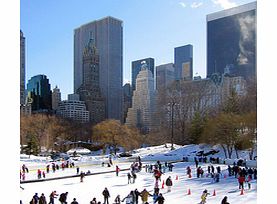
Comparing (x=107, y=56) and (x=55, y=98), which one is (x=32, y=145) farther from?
(x=107, y=56)

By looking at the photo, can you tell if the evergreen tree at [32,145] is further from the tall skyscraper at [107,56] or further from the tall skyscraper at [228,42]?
the tall skyscraper at [228,42]

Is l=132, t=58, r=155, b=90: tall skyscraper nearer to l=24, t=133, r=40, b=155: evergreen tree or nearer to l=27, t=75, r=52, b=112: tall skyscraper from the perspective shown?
l=27, t=75, r=52, b=112: tall skyscraper

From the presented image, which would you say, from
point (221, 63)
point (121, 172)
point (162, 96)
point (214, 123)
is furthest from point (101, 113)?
point (221, 63)

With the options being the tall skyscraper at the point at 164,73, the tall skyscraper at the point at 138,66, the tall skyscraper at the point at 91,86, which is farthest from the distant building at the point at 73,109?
the tall skyscraper at the point at 164,73

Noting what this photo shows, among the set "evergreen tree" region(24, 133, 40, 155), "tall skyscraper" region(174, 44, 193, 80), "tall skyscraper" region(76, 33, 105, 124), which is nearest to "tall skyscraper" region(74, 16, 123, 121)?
"tall skyscraper" region(76, 33, 105, 124)

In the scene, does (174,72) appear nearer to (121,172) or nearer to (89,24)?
(89,24)

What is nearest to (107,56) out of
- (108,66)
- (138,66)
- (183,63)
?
(108,66)
